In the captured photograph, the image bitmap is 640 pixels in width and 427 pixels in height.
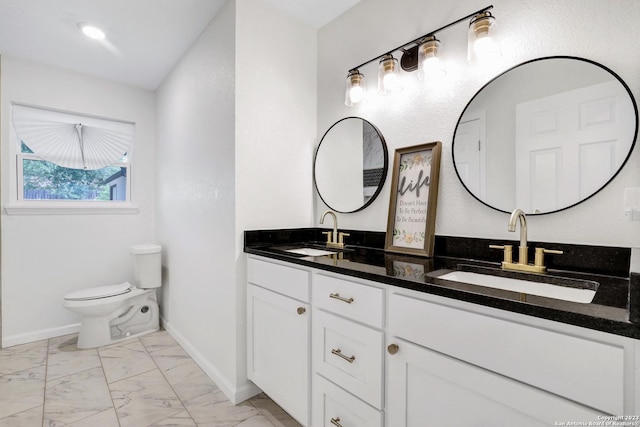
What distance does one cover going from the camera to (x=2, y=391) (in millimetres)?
1895

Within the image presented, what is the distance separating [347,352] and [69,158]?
10.4ft

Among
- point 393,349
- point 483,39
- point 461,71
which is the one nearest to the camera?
point 393,349

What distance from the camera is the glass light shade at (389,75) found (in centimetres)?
166

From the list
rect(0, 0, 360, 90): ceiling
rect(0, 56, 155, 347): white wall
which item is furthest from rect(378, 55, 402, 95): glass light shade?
rect(0, 56, 155, 347): white wall

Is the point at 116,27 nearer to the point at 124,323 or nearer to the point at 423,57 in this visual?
the point at 423,57

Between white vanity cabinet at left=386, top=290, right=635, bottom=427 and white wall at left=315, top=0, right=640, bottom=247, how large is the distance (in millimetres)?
642

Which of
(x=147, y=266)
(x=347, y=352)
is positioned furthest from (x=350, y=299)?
(x=147, y=266)

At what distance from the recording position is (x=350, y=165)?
2.00 metres

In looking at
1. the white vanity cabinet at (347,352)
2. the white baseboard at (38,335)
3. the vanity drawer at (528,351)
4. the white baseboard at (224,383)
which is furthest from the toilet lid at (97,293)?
the vanity drawer at (528,351)

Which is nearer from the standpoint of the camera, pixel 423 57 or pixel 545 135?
pixel 545 135

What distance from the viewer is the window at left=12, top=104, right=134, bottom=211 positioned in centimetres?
265

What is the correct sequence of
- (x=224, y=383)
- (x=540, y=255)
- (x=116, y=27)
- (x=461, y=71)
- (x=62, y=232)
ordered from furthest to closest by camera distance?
(x=62, y=232) → (x=116, y=27) → (x=224, y=383) → (x=461, y=71) → (x=540, y=255)

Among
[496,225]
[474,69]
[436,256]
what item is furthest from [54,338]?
[474,69]

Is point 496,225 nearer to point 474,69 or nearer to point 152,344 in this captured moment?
point 474,69
